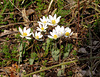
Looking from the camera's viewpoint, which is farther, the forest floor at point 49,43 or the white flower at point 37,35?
the white flower at point 37,35

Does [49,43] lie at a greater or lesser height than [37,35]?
lesser

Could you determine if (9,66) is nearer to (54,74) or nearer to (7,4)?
(54,74)

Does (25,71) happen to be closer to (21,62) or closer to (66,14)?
(21,62)

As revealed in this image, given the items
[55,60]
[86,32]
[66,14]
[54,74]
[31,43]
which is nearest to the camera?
[54,74]

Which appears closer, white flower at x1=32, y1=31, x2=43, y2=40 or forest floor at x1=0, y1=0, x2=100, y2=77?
forest floor at x1=0, y1=0, x2=100, y2=77

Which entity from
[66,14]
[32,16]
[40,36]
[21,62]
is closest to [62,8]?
[66,14]

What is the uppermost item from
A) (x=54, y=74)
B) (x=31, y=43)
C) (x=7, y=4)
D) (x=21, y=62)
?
(x=7, y=4)

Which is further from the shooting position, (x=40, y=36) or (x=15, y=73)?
(x=40, y=36)

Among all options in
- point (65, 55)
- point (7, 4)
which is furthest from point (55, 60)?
point (7, 4)

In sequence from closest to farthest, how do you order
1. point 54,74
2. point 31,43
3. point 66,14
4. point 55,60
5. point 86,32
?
point 54,74
point 55,60
point 31,43
point 86,32
point 66,14

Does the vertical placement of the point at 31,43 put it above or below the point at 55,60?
above
